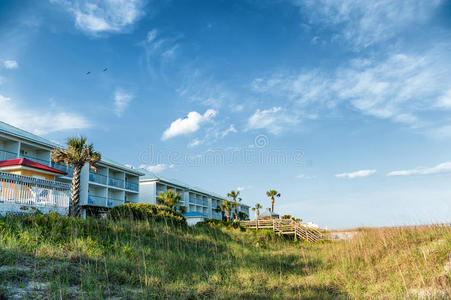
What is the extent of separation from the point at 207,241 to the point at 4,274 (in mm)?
9959

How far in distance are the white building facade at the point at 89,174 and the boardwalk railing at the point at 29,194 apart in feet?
32.6

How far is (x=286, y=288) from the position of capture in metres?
8.08

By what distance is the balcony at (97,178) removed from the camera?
33.4 m

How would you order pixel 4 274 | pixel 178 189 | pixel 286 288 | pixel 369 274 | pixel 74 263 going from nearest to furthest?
pixel 4 274 → pixel 74 263 → pixel 286 288 → pixel 369 274 → pixel 178 189

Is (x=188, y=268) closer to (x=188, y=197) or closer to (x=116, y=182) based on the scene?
(x=116, y=182)

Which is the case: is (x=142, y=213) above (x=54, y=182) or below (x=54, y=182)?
below

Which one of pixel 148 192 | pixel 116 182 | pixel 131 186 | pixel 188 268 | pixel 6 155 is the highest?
pixel 6 155

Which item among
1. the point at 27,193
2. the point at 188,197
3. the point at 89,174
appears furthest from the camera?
the point at 188,197

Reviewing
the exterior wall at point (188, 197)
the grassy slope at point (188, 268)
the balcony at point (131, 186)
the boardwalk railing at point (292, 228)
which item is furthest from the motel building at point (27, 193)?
the exterior wall at point (188, 197)

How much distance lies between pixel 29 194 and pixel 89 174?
1916cm

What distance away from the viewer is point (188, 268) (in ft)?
30.2

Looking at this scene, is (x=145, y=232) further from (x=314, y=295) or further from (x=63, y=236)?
(x=314, y=295)

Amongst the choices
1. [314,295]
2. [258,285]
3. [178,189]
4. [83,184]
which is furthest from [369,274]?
[178,189]

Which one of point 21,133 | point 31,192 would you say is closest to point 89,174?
point 21,133
